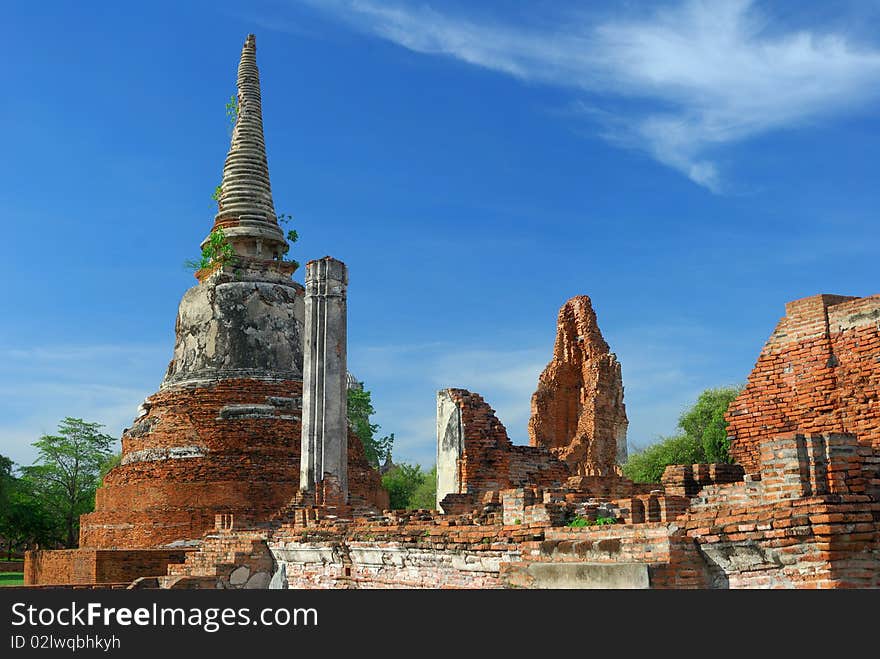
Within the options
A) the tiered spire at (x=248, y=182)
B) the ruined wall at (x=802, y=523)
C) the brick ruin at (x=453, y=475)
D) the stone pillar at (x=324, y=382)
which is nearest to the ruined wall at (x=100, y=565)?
the brick ruin at (x=453, y=475)

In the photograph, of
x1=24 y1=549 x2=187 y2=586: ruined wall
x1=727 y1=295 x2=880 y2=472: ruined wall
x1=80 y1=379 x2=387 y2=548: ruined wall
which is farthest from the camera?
x1=80 y1=379 x2=387 y2=548: ruined wall

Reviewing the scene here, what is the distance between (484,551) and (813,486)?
11.8 feet

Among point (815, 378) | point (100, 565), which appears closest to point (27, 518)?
point (100, 565)

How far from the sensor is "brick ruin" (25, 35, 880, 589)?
7.39m

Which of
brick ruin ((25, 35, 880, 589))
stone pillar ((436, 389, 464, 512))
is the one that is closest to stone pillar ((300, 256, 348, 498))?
brick ruin ((25, 35, 880, 589))

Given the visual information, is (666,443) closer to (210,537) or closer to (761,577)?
(210,537)

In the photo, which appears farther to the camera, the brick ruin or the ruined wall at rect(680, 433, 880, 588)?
the brick ruin

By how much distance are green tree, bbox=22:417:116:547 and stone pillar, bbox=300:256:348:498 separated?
2396 cm

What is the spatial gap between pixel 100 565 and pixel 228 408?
484cm

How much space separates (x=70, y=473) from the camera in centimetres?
4050

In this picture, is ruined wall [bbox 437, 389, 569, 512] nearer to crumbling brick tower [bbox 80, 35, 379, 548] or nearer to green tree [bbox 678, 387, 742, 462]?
crumbling brick tower [bbox 80, 35, 379, 548]

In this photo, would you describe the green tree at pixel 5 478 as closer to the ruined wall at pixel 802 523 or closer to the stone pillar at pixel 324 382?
the stone pillar at pixel 324 382

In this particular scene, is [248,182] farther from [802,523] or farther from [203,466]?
[802,523]

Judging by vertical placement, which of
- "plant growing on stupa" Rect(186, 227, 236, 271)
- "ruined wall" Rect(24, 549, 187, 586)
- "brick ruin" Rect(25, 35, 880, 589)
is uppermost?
"plant growing on stupa" Rect(186, 227, 236, 271)
